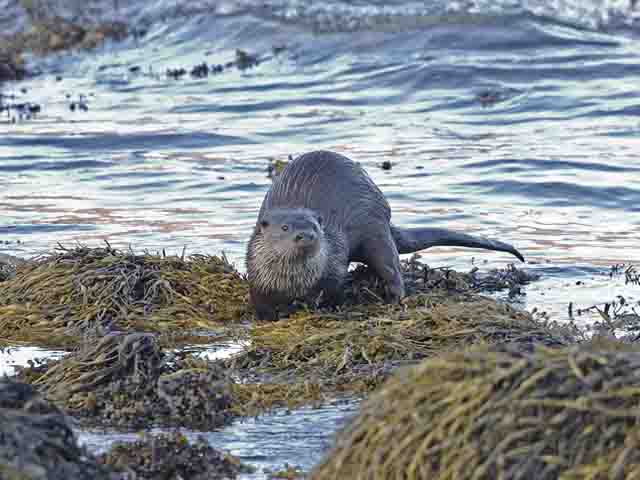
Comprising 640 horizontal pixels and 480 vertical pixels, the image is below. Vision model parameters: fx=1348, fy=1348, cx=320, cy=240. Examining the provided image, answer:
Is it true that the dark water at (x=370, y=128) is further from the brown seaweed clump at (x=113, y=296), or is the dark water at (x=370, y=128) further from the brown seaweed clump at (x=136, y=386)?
the brown seaweed clump at (x=136, y=386)

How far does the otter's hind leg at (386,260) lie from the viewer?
6945 millimetres

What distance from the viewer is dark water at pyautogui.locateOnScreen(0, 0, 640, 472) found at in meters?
9.78

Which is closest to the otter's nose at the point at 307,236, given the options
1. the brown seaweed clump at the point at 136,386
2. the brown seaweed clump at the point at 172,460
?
the brown seaweed clump at the point at 136,386

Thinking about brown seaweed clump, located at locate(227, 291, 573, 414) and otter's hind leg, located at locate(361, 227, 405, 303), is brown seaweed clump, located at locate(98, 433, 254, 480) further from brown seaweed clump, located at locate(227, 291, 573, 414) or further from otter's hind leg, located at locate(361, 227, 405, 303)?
otter's hind leg, located at locate(361, 227, 405, 303)

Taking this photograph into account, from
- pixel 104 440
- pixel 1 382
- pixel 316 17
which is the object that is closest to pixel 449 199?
pixel 104 440

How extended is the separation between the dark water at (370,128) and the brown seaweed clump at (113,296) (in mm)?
1413

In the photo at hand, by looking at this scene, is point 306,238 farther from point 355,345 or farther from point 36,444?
point 36,444

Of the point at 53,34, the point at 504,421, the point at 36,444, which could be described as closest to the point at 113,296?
the point at 36,444

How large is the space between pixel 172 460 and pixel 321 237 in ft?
7.73

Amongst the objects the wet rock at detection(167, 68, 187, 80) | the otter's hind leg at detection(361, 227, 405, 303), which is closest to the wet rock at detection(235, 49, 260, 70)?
the wet rock at detection(167, 68, 187, 80)

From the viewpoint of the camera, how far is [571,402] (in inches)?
131

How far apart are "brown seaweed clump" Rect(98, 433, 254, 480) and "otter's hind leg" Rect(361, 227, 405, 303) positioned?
8.35 ft

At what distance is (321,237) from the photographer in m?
6.51

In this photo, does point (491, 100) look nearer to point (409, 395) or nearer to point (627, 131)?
point (627, 131)
